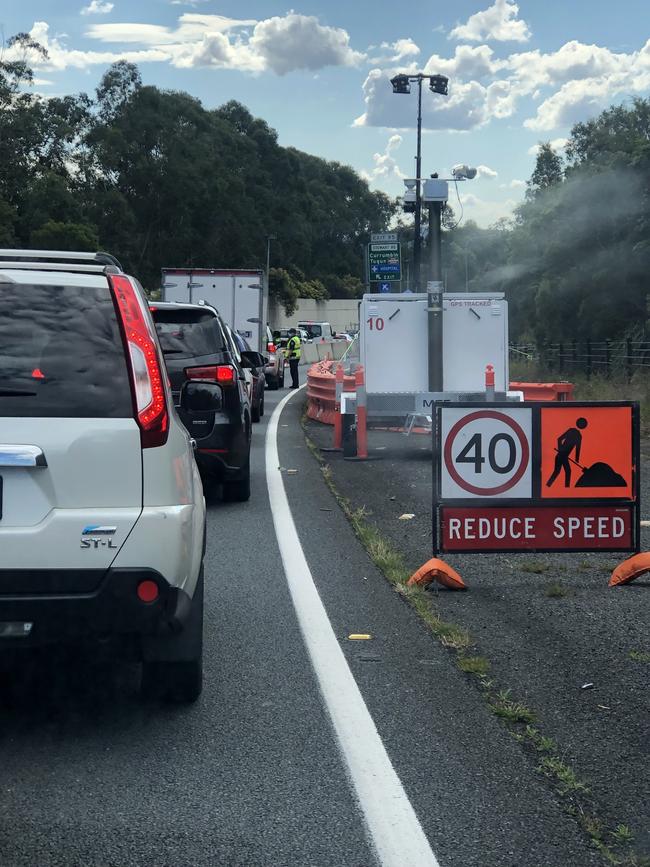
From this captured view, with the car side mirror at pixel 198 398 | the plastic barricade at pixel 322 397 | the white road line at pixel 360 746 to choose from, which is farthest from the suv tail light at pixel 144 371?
the plastic barricade at pixel 322 397

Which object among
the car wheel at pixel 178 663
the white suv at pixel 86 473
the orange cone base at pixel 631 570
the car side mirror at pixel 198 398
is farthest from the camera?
the orange cone base at pixel 631 570


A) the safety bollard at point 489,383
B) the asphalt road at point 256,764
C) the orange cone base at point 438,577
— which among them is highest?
the safety bollard at point 489,383

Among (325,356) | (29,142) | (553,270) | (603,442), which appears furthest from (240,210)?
(603,442)

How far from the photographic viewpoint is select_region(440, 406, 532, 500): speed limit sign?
27.0 ft

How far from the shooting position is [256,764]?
15.8ft

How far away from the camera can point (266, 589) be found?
316 inches

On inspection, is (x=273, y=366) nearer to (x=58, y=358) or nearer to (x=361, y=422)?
(x=361, y=422)

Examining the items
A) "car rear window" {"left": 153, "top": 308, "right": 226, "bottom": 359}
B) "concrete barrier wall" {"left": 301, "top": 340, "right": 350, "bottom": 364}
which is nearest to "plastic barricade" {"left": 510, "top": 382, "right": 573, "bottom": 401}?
"car rear window" {"left": 153, "top": 308, "right": 226, "bottom": 359}

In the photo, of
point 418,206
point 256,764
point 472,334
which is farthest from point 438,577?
point 418,206

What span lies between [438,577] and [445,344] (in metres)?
10.5

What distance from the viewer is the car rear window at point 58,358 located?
466 cm

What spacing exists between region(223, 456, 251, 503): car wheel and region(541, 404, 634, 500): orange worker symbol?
439 cm

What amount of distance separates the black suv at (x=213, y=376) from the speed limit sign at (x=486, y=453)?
3.73 m

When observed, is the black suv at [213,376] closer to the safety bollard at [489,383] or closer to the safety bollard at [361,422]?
the safety bollard at [361,422]
